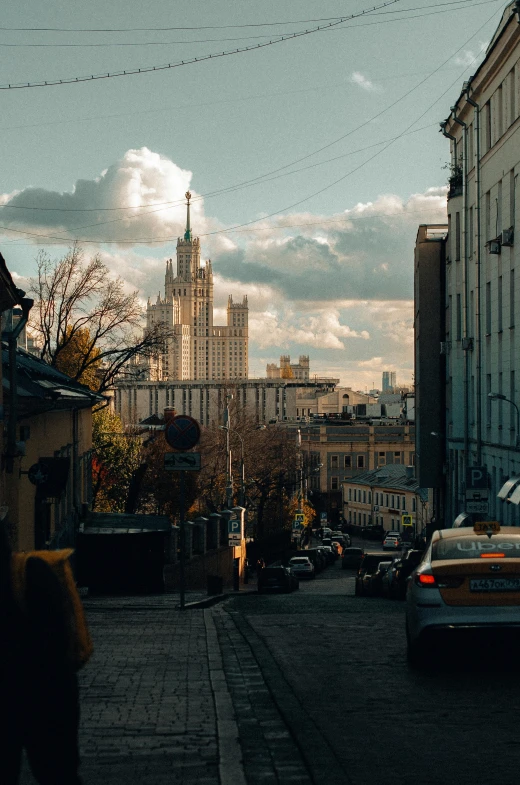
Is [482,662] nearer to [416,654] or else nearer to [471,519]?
[416,654]

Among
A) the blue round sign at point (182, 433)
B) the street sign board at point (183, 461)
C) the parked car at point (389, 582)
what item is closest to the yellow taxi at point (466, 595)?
the blue round sign at point (182, 433)

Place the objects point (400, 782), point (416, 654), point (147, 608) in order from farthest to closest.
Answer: point (147, 608), point (416, 654), point (400, 782)

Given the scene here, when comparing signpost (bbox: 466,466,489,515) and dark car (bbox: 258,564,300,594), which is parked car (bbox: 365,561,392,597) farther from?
dark car (bbox: 258,564,300,594)

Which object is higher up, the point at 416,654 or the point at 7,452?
the point at 7,452

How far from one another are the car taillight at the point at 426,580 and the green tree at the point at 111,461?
48570 millimetres

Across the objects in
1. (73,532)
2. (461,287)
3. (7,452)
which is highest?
(461,287)

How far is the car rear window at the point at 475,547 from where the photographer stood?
32.9 feet

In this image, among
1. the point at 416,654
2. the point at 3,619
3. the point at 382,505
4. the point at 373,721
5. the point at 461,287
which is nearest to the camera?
the point at 3,619

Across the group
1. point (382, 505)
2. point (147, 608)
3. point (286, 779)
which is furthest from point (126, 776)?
point (382, 505)

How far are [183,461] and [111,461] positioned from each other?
143 ft

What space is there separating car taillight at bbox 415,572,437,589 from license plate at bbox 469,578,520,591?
13.2 inches

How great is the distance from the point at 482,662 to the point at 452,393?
3846 centimetres

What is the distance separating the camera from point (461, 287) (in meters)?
46.2

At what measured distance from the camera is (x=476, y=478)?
2859 cm
